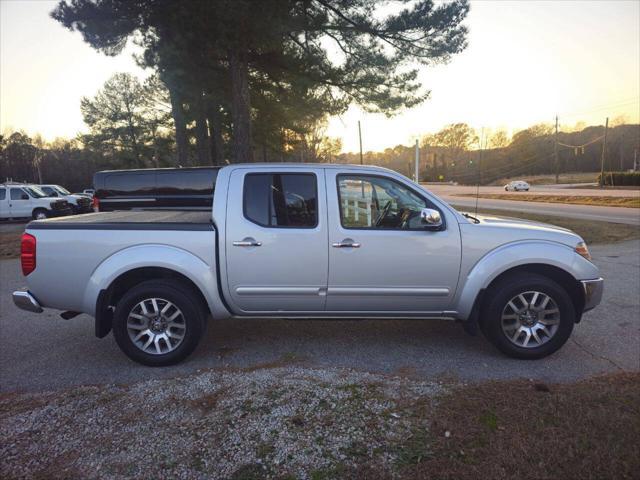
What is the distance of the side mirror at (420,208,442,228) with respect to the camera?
360 centimetres

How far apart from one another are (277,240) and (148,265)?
1211 mm

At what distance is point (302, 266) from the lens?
12.3 feet

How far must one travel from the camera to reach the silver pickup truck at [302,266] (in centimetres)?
369

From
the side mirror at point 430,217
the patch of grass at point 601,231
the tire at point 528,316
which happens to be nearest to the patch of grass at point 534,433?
the tire at point 528,316

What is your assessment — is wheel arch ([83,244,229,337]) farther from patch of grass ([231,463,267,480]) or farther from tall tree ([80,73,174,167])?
tall tree ([80,73,174,167])

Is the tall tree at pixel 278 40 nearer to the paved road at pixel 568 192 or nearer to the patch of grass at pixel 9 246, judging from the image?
the patch of grass at pixel 9 246

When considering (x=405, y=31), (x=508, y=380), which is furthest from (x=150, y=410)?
(x=405, y=31)

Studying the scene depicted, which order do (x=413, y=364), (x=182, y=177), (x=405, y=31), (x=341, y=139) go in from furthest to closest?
1. (x=341, y=139)
2. (x=405, y=31)
3. (x=182, y=177)
4. (x=413, y=364)

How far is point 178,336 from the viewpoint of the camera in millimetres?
3783

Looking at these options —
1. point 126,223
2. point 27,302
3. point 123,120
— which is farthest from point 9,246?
point 123,120

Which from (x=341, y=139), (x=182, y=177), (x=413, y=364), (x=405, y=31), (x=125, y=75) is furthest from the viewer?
(x=341, y=139)

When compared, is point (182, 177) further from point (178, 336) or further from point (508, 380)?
point (508, 380)

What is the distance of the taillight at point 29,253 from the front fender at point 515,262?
4022 mm

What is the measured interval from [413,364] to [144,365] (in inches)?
101
